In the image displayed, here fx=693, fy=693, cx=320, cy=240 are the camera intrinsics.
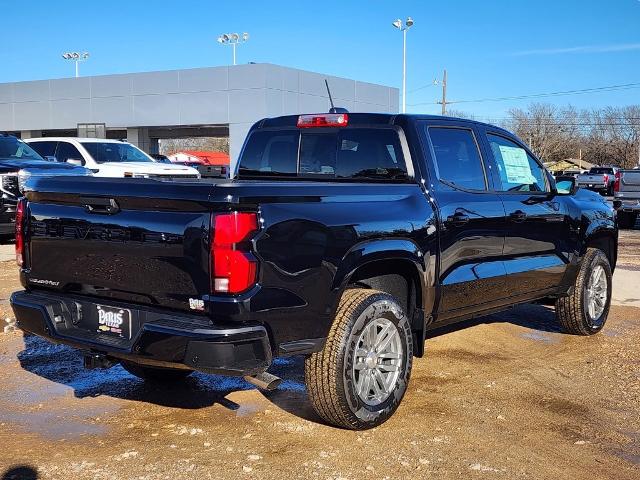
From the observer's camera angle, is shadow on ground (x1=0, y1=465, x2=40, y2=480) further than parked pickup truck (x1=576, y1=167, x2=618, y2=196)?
No

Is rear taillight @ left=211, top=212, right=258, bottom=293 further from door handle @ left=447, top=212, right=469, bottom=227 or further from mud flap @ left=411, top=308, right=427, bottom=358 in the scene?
door handle @ left=447, top=212, right=469, bottom=227

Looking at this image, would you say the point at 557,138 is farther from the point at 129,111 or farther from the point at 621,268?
the point at 621,268

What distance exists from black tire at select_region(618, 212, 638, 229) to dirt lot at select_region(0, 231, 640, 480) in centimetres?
1415

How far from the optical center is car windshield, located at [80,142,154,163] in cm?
1514

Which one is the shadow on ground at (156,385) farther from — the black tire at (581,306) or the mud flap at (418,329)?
the black tire at (581,306)

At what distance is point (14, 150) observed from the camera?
1256cm

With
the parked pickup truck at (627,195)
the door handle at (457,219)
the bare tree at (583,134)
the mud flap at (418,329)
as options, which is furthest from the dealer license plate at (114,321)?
the bare tree at (583,134)

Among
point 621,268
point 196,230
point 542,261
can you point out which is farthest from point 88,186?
point 621,268

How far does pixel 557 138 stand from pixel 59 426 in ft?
→ 321

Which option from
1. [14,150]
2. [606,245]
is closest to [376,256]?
[606,245]

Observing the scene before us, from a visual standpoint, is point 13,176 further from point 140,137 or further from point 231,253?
point 140,137

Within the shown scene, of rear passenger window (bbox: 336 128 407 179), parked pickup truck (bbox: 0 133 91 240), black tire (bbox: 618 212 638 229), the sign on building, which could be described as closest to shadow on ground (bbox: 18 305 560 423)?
rear passenger window (bbox: 336 128 407 179)

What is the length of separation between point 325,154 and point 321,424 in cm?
200

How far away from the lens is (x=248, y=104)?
33.4 metres
